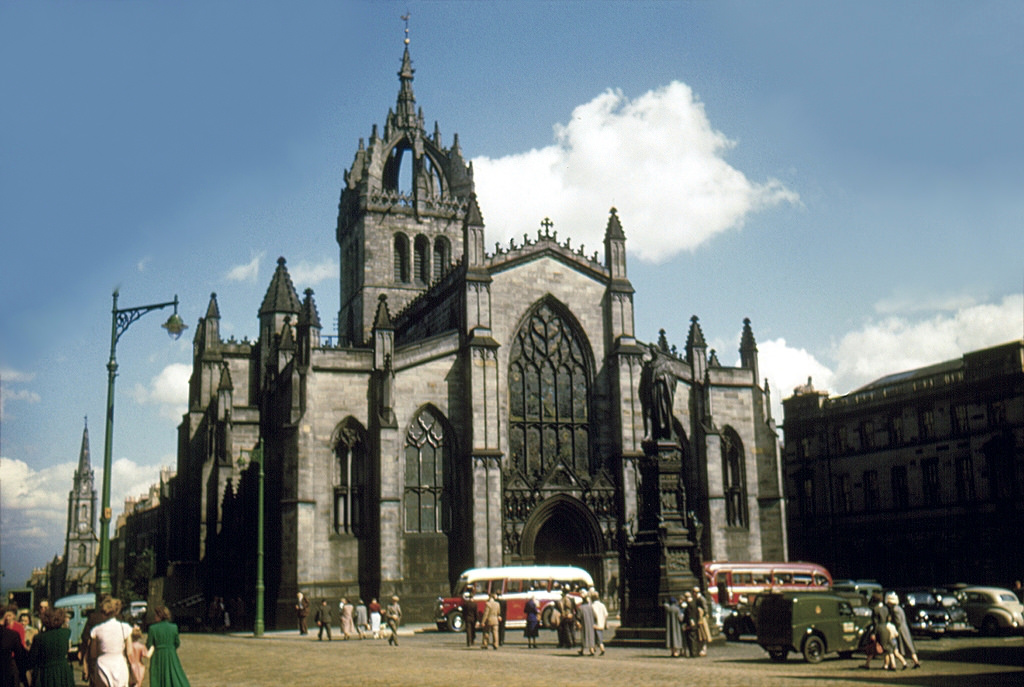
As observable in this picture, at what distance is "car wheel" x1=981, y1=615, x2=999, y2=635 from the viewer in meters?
31.0

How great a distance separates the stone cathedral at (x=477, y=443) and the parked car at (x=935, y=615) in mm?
9431

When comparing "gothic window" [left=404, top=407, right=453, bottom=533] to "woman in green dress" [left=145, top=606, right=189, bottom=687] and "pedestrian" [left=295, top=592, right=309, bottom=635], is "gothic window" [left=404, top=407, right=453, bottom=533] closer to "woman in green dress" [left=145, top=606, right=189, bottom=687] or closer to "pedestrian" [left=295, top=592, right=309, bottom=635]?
"pedestrian" [left=295, top=592, right=309, bottom=635]

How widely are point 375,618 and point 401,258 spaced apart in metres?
30.2

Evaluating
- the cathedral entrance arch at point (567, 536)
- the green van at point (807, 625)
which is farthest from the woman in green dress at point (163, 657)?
the cathedral entrance arch at point (567, 536)

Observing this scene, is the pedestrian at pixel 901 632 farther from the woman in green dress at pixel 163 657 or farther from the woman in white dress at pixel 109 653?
the woman in white dress at pixel 109 653

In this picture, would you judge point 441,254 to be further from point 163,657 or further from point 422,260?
point 163,657

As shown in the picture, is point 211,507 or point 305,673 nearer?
point 305,673

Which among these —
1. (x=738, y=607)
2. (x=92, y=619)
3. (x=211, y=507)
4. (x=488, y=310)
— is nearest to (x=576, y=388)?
(x=488, y=310)

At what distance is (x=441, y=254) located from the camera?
205 ft

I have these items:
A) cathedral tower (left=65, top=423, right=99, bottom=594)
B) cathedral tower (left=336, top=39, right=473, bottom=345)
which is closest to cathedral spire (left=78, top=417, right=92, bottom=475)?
cathedral tower (left=65, top=423, right=99, bottom=594)

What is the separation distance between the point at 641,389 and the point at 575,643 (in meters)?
7.26

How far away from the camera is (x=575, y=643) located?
94.2 feet

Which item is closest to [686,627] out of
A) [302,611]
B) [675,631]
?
[675,631]

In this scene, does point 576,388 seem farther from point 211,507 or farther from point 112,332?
point 112,332
